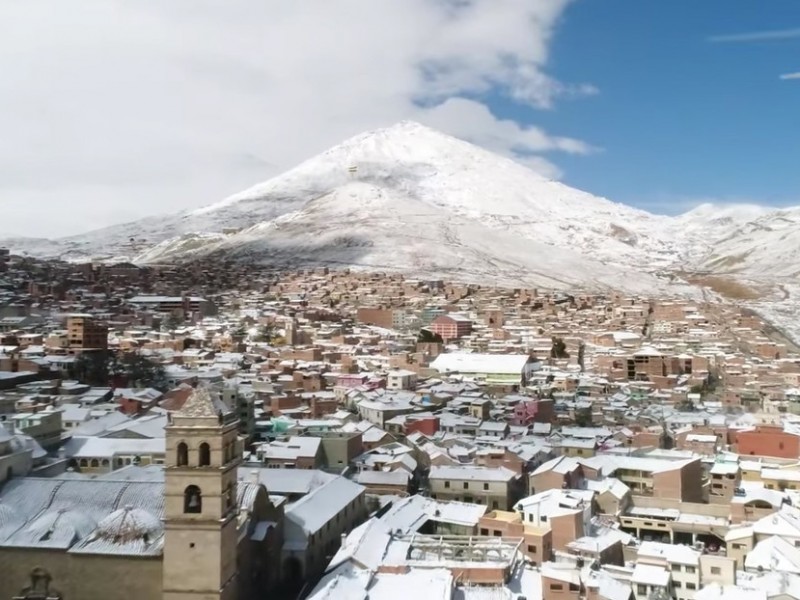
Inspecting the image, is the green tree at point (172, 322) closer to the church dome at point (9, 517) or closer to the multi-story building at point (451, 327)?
the multi-story building at point (451, 327)

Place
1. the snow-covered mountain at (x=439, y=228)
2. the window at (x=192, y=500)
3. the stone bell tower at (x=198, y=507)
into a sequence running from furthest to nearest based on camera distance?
the snow-covered mountain at (x=439, y=228)
the window at (x=192, y=500)
the stone bell tower at (x=198, y=507)

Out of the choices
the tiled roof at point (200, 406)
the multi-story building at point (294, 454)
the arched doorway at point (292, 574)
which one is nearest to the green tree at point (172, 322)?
the multi-story building at point (294, 454)

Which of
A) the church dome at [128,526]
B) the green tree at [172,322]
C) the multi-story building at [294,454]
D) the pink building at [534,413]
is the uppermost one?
the green tree at [172,322]

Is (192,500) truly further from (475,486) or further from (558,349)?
(558,349)

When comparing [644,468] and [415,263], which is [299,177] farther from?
[644,468]

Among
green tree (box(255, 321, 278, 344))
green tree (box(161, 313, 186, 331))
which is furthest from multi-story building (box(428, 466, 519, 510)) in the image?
green tree (box(161, 313, 186, 331))

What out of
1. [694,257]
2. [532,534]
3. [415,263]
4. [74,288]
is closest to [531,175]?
[694,257]

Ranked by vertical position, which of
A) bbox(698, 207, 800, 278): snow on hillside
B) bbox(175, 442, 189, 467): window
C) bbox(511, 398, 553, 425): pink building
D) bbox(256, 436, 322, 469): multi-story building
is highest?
bbox(698, 207, 800, 278): snow on hillside

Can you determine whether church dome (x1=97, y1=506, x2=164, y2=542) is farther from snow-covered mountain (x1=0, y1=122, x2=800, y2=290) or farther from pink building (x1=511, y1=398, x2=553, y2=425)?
snow-covered mountain (x1=0, y1=122, x2=800, y2=290)
